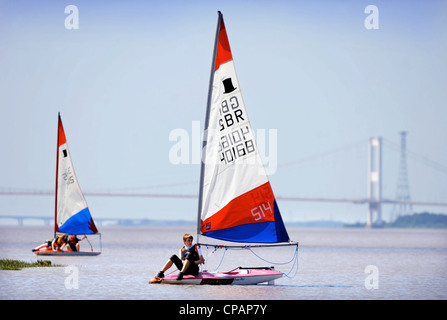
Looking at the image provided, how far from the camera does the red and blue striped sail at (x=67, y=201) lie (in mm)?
39375

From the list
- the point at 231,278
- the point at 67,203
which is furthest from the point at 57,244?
the point at 231,278

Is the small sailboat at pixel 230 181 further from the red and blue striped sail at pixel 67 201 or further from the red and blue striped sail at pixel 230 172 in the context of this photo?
the red and blue striped sail at pixel 67 201

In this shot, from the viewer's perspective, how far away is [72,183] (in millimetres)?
40188

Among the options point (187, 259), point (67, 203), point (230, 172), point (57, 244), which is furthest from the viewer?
point (67, 203)

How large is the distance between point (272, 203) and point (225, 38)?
4.88 metres

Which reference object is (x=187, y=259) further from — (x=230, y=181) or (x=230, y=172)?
(x=230, y=172)

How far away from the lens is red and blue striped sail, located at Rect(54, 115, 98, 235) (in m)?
39.4

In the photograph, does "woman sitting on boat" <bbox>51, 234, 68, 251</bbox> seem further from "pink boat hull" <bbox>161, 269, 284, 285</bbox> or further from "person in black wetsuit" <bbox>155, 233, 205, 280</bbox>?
"person in black wetsuit" <bbox>155, 233, 205, 280</bbox>

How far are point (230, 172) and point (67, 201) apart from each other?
1801cm

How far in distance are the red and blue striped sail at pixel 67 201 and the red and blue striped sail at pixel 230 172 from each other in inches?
683

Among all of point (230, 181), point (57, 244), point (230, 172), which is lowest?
point (57, 244)

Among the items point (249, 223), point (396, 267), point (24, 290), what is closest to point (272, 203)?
point (249, 223)

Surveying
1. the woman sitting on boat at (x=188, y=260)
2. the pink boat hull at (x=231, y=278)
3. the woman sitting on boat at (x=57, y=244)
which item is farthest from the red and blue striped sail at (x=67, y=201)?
the woman sitting on boat at (x=188, y=260)

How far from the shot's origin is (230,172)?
23359 mm
